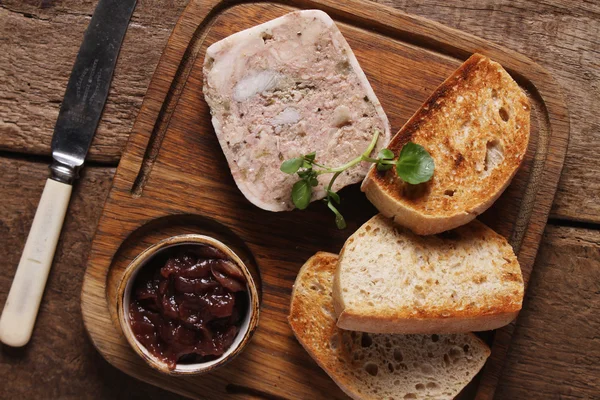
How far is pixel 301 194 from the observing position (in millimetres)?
3020

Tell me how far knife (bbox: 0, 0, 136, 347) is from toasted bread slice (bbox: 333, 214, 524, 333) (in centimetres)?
158

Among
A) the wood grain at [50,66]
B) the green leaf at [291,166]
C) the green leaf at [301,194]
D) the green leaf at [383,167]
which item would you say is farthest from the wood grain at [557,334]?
the wood grain at [50,66]

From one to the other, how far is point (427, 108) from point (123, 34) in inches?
68.2

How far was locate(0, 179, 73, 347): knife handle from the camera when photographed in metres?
3.30

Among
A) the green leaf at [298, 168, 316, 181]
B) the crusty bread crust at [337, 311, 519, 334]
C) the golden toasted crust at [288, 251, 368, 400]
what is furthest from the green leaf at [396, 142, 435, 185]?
the crusty bread crust at [337, 311, 519, 334]

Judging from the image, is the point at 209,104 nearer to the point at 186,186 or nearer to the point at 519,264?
the point at 186,186

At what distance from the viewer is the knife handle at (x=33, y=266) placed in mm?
3297

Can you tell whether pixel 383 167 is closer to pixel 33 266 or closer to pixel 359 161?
pixel 359 161

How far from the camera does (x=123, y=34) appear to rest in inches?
134

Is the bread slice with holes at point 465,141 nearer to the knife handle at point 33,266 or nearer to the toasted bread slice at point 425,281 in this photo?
the toasted bread slice at point 425,281

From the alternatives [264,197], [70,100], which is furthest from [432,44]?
[70,100]

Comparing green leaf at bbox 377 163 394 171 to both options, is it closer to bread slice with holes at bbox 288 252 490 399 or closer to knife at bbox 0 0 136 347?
bread slice with holes at bbox 288 252 490 399

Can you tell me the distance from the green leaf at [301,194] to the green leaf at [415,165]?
46 centimetres

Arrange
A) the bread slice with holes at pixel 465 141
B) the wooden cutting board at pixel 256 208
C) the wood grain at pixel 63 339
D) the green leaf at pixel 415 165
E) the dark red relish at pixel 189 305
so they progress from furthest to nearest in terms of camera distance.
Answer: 1. the wood grain at pixel 63 339
2. the wooden cutting board at pixel 256 208
3. the bread slice with holes at pixel 465 141
4. the green leaf at pixel 415 165
5. the dark red relish at pixel 189 305
